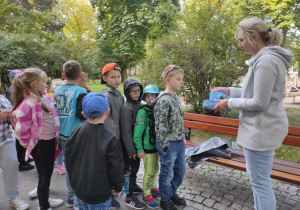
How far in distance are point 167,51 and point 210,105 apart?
3889mm

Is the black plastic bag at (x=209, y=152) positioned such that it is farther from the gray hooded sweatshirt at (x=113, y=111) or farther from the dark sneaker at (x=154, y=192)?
the gray hooded sweatshirt at (x=113, y=111)

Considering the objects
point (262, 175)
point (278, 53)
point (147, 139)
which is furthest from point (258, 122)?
point (147, 139)

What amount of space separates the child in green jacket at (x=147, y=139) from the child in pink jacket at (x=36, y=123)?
1.08m

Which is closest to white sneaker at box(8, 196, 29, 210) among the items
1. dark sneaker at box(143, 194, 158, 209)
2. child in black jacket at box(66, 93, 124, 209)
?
child in black jacket at box(66, 93, 124, 209)

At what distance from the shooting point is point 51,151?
2750 millimetres

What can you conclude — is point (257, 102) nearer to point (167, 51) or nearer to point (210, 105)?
point (210, 105)

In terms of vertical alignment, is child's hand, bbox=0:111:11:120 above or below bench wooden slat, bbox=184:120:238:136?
above

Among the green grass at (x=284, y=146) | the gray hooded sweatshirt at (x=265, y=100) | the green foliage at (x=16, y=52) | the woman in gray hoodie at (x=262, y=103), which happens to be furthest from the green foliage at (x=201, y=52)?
the green foliage at (x=16, y=52)

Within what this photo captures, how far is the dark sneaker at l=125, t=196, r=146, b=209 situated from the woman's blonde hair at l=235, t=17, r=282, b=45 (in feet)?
7.88

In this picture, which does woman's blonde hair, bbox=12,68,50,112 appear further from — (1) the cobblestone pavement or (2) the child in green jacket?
(1) the cobblestone pavement

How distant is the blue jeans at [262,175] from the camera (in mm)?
1959

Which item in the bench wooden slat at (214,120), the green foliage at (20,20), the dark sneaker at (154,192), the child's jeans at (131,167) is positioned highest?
the green foliage at (20,20)

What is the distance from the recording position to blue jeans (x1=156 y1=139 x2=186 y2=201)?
2695 millimetres

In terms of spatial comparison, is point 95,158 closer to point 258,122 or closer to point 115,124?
point 115,124
